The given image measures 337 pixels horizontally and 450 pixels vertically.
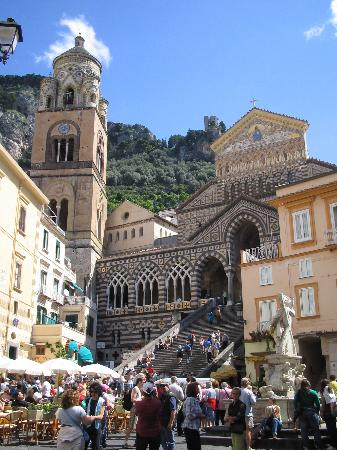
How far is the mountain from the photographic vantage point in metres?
82.6

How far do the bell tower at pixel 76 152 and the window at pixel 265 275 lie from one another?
17075 millimetres

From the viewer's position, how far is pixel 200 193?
42.6 metres

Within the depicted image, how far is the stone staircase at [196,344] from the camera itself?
82.8 feet

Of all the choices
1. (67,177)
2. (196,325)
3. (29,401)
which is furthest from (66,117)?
(29,401)

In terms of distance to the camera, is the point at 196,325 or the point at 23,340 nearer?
the point at 23,340

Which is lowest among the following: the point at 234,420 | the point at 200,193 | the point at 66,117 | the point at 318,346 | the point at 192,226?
the point at 234,420

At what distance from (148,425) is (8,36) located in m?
5.55

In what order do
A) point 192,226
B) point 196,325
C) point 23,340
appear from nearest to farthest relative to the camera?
point 23,340
point 196,325
point 192,226

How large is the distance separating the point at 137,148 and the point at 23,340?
76726 mm

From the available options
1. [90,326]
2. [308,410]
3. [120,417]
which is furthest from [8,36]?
[90,326]

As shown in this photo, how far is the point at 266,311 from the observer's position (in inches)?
967

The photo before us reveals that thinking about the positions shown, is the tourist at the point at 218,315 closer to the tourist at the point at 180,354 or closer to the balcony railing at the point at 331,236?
the tourist at the point at 180,354

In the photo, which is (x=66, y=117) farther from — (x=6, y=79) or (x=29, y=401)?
(x=6, y=79)

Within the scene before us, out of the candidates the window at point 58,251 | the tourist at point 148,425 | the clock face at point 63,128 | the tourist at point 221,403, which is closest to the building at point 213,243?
the window at point 58,251
